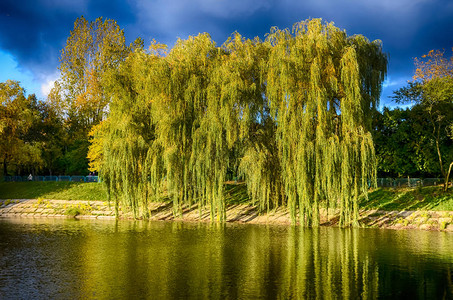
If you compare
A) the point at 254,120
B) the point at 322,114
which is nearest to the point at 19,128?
the point at 254,120

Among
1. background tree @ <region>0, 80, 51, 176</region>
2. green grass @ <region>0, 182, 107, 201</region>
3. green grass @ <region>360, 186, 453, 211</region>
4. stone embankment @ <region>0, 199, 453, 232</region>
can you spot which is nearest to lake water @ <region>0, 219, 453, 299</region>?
stone embankment @ <region>0, 199, 453, 232</region>

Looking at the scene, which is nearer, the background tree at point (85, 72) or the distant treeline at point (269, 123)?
the distant treeline at point (269, 123)

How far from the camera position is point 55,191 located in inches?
1913

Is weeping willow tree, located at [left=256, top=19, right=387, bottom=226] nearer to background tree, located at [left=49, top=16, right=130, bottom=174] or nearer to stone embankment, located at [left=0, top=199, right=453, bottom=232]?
stone embankment, located at [left=0, top=199, right=453, bottom=232]

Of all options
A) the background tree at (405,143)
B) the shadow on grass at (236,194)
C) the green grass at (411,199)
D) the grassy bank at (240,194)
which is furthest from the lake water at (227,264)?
the background tree at (405,143)

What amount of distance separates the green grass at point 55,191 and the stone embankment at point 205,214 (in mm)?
1201

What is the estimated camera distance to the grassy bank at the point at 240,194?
32.0 meters

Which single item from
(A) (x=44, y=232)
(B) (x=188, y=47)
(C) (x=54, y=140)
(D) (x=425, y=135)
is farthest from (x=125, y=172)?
(C) (x=54, y=140)

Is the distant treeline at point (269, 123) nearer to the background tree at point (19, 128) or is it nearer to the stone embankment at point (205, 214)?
the stone embankment at point (205, 214)

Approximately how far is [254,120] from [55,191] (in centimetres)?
2917

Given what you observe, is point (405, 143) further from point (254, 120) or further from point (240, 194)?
point (254, 120)

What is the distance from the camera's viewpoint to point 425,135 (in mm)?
37312

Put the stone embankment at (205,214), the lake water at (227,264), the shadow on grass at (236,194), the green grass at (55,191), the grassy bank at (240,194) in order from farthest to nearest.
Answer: the green grass at (55,191) → the shadow on grass at (236,194) → the grassy bank at (240,194) → the stone embankment at (205,214) → the lake water at (227,264)

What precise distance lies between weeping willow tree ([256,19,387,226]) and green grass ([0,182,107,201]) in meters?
24.4
